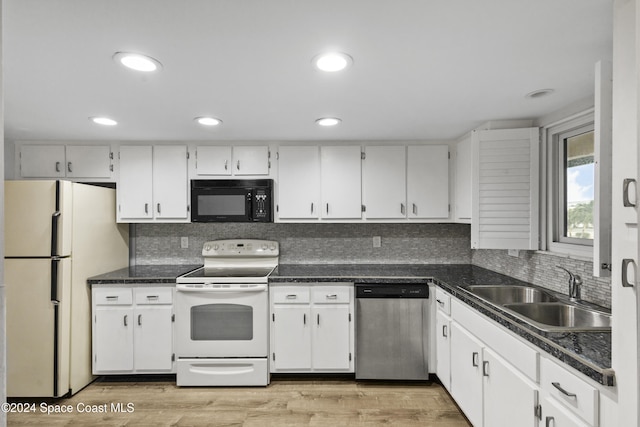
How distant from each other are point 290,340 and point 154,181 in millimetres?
1932

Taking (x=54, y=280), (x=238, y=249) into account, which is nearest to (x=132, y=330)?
(x=54, y=280)

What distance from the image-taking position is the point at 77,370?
2.59m

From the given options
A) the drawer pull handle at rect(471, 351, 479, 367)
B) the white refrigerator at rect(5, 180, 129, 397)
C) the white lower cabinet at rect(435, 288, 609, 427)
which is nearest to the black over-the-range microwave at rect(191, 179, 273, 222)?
the white refrigerator at rect(5, 180, 129, 397)

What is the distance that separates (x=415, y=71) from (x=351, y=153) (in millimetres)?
1480

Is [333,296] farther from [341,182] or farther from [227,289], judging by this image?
[341,182]

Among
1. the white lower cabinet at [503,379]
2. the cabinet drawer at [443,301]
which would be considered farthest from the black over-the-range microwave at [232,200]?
the white lower cabinet at [503,379]

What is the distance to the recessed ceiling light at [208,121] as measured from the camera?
2.44 meters

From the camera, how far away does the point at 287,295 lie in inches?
109

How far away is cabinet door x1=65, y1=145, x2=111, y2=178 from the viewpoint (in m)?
3.06

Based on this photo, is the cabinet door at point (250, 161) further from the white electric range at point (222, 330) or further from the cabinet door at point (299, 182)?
the white electric range at point (222, 330)

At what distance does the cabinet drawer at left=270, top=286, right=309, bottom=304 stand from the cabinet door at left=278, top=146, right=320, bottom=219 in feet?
2.28

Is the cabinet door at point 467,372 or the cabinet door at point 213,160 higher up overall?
the cabinet door at point 213,160

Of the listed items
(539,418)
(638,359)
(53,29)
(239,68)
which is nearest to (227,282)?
(239,68)

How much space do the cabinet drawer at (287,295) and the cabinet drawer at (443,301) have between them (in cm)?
107
